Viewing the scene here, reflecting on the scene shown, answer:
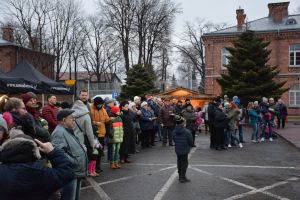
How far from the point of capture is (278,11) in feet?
154

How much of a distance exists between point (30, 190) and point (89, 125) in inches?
190

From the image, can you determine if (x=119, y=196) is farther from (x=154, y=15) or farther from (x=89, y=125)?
(x=154, y=15)

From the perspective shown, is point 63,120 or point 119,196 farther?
point 119,196

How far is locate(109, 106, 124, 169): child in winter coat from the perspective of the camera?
10625 millimetres

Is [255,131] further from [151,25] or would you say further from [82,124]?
[151,25]

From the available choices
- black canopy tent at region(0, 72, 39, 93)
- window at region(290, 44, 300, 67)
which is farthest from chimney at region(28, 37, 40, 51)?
black canopy tent at region(0, 72, 39, 93)

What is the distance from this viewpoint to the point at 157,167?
36.4ft

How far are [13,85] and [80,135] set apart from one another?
5.16 m

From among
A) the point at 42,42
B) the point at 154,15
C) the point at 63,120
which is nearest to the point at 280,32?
the point at 154,15

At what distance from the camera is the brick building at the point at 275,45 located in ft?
144

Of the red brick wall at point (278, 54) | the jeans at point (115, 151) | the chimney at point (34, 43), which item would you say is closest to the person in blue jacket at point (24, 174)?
the jeans at point (115, 151)

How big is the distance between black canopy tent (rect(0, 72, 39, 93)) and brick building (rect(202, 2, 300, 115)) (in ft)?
109

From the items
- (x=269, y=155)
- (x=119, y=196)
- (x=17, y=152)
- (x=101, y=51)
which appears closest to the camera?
(x=17, y=152)

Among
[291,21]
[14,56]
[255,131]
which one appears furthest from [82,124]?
[14,56]
